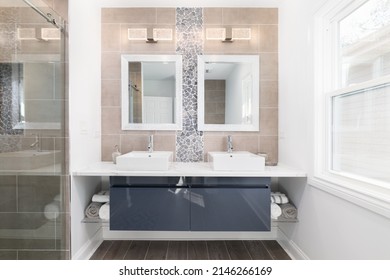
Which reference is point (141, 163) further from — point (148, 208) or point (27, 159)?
point (27, 159)

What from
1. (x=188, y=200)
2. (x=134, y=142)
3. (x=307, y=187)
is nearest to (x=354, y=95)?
(x=307, y=187)

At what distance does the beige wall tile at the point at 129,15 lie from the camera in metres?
2.46

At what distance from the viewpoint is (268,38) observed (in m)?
2.47

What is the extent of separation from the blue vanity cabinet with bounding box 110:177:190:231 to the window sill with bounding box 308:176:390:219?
3.48 feet

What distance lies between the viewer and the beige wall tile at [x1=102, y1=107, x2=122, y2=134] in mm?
2475

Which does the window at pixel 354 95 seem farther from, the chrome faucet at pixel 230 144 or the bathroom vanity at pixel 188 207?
the chrome faucet at pixel 230 144

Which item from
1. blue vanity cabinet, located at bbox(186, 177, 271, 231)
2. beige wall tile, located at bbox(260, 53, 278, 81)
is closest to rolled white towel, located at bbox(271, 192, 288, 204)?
blue vanity cabinet, located at bbox(186, 177, 271, 231)

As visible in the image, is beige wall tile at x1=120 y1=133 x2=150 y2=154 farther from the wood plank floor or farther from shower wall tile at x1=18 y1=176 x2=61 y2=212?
the wood plank floor

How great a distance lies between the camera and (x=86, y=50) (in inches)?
84.4

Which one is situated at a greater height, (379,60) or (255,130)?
(379,60)

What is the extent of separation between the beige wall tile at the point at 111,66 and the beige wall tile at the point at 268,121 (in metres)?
1.62
